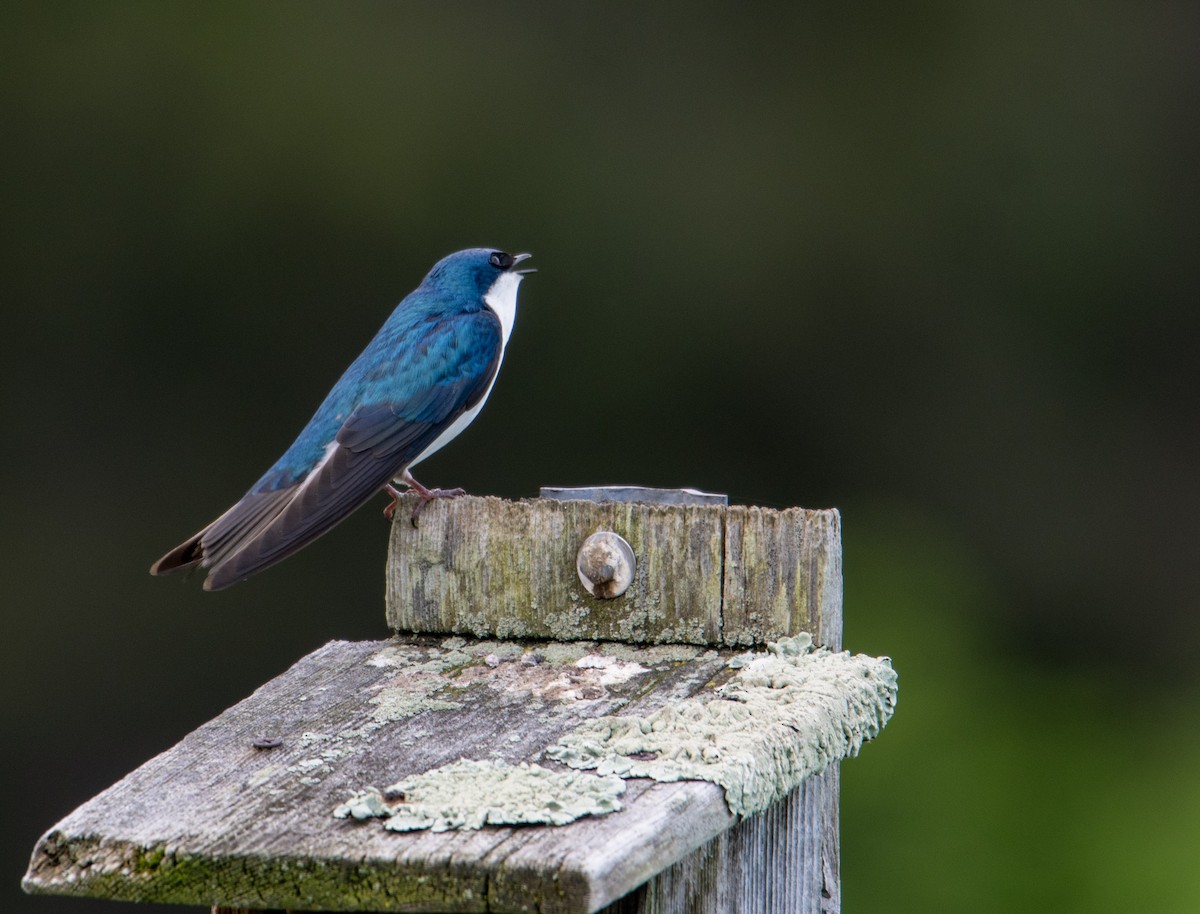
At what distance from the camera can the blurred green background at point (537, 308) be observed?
645 centimetres

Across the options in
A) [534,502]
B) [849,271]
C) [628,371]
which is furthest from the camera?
[849,271]

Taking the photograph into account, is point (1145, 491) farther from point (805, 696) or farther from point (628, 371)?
point (805, 696)

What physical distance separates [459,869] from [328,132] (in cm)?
567

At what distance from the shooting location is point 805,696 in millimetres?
1885

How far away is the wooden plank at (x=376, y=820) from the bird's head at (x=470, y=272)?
1786mm

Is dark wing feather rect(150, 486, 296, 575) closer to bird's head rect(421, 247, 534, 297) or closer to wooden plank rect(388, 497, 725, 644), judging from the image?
wooden plank rect(388, 497, 725, 644)

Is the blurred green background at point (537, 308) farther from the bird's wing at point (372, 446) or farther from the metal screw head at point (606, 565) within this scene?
the metal screw head at point (606, 565)

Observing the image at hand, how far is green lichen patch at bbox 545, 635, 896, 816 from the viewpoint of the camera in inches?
63.4

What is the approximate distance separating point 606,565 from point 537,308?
4222 millimetres

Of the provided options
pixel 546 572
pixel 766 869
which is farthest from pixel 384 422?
pixel 766 869

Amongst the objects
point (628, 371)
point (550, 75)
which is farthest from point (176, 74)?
point (628, 371)

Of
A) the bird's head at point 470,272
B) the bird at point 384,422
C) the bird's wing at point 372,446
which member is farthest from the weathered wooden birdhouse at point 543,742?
the bird's head at point 470,272

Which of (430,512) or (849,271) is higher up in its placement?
(849,271)

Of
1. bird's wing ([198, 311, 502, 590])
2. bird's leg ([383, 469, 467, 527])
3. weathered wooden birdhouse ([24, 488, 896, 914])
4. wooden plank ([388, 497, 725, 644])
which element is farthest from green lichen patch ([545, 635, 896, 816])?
bird's wing ([198, 311, 502, 590])
